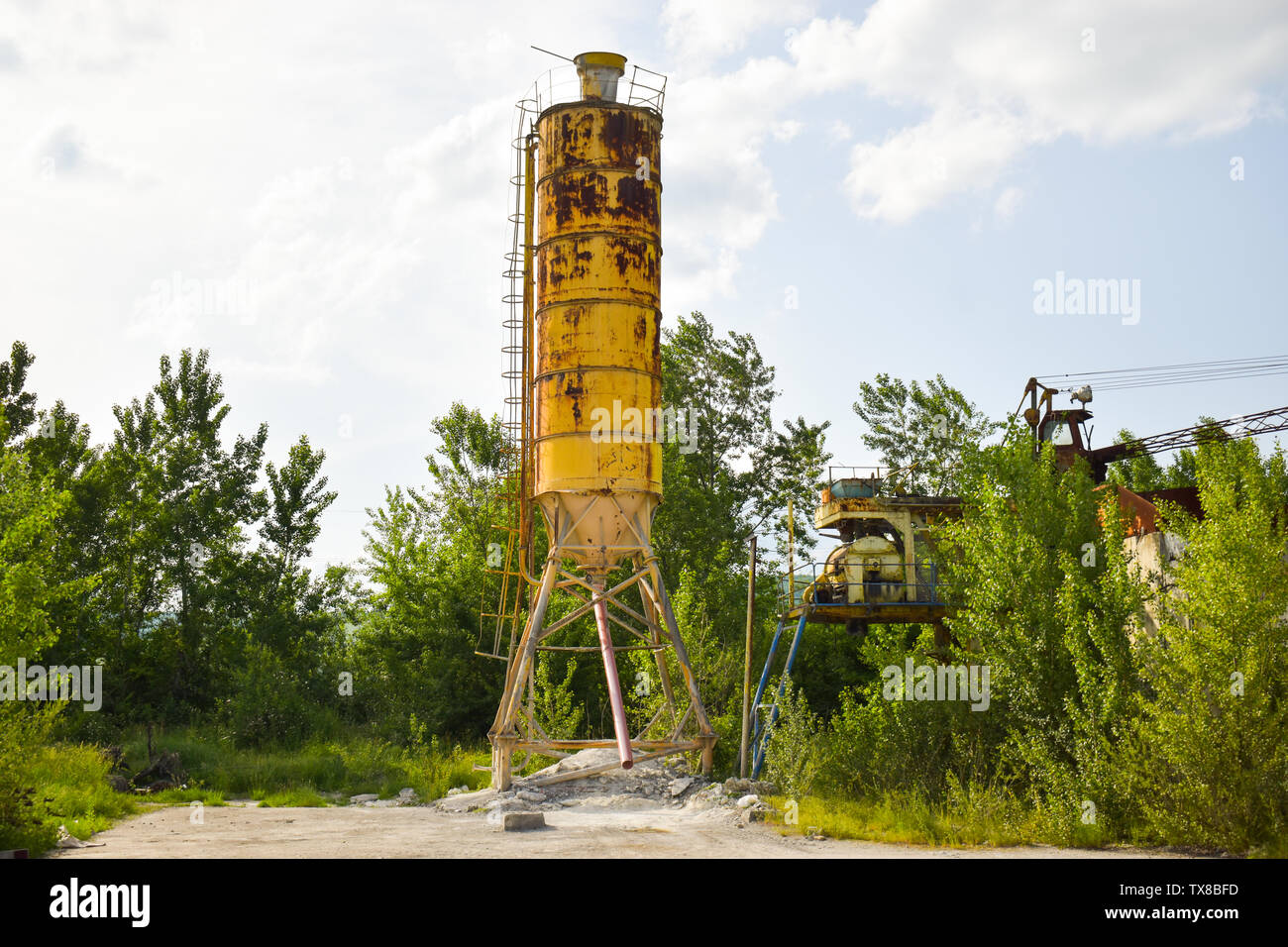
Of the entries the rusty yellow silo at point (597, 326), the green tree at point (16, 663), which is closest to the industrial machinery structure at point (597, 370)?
the rusty yellow silo at point (597, 326)

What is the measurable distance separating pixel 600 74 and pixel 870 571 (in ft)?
42.6

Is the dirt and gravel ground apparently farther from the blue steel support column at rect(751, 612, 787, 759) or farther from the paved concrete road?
the blue steel support column at rect(751, 612, 787, 759)

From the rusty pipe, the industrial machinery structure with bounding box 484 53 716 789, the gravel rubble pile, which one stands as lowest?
the gravel rubble pile

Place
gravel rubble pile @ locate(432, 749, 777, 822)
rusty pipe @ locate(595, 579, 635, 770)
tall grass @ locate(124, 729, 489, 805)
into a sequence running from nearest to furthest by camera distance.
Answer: rusty pipe @ locate(595, 579, 635, 770) → gravel rubble pile @ locate(432, 749, 777, 822) → tall grass @ locate(124, 729, 489, 805)

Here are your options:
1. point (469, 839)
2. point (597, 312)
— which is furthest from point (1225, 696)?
point (597, 312)

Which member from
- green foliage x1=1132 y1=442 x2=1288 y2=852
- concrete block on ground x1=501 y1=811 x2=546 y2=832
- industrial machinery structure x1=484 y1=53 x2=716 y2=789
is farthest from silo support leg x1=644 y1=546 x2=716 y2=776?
green foliage x1=1132 y1=442 x2=1288 y2=852

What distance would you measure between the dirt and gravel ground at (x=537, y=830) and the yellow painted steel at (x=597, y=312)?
18.5ft

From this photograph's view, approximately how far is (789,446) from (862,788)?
27.1 meters

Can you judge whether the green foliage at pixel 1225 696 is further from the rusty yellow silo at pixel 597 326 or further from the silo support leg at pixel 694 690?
the rusty yellow silo at pixel 597 326

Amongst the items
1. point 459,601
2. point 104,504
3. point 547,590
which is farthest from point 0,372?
point 547,590

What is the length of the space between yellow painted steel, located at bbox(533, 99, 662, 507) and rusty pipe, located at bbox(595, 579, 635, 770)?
1.50m

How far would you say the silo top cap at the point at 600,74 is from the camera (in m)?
24.4

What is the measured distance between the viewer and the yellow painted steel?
22.8 metres

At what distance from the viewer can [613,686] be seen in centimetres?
2181
